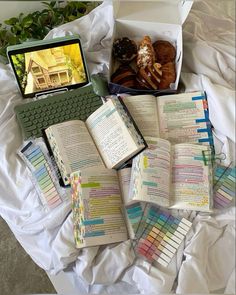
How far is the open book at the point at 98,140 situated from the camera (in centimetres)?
81

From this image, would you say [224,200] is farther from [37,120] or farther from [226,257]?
[37,120]

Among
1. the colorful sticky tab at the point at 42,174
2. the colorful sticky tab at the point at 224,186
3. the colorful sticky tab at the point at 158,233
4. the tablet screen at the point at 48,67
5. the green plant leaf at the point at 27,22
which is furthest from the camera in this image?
the green plant leaf at the point at 27,22

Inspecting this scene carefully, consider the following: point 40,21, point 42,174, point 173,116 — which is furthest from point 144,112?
point 40,21

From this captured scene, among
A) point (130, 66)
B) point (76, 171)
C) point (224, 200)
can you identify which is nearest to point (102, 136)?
point (76, 171)

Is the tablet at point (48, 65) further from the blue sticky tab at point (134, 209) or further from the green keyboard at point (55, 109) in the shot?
the blue sticky tab at point (134, 209)

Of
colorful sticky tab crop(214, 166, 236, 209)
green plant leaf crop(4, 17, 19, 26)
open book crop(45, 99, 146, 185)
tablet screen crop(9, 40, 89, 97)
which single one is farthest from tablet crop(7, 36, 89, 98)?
colorful sticky tab crop(214, 166, 236, 209)

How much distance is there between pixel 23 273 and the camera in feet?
3.16

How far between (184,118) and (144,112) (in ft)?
0.31

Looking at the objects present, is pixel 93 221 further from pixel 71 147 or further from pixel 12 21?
pixel 12 21

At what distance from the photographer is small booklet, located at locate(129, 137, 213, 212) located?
73 cm

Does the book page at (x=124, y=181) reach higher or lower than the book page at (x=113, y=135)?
lower

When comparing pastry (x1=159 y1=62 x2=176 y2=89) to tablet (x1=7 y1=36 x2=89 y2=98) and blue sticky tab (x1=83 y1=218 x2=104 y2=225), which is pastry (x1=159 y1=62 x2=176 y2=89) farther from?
blue sticky tab (x1=83 y1=218 x2=104 y2=225)

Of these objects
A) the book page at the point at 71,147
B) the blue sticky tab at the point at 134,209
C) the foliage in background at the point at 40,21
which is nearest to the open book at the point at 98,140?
the book page at the point at 71,147

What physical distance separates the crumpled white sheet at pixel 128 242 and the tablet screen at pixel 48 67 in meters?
0.04
